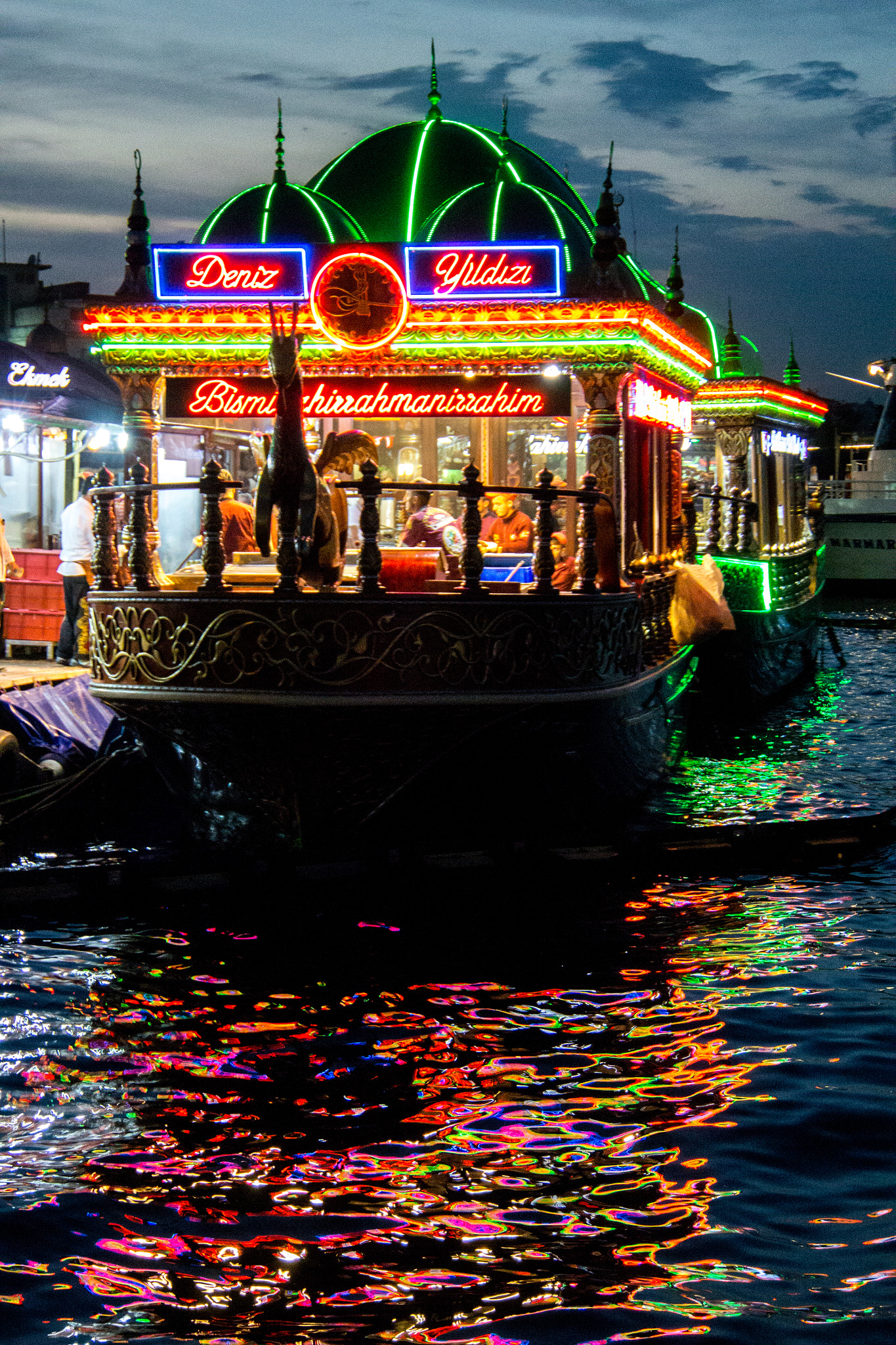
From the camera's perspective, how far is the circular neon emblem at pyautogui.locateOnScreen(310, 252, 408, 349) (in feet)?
40.0

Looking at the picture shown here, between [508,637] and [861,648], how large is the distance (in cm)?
2343

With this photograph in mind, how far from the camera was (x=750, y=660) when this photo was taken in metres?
19.6

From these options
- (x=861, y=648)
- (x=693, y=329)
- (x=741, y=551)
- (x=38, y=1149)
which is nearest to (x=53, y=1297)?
(x=38, y=1149)

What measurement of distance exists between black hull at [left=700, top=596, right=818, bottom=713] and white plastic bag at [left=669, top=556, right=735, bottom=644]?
2.32 metres

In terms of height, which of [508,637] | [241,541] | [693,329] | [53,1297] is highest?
[693,329]

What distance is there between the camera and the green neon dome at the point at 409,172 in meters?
15.1

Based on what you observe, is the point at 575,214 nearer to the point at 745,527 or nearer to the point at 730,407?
the point at 745,527

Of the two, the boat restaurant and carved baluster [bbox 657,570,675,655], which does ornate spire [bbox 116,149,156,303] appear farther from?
carved baluster [bbox 657,570,675,655]

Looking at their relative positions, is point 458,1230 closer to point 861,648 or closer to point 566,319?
point 566,319

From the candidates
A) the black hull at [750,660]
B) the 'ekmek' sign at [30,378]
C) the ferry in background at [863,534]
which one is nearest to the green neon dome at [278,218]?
the 'ekmek' sign at [30,378]

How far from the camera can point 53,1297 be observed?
4504mm

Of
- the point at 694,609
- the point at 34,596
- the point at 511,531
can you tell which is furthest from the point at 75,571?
the point at 694,609

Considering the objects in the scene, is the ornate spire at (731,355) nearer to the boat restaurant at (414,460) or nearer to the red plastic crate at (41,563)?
the boat restaurant at (414,460)

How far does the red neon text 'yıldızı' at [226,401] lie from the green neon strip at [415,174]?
2.65m
